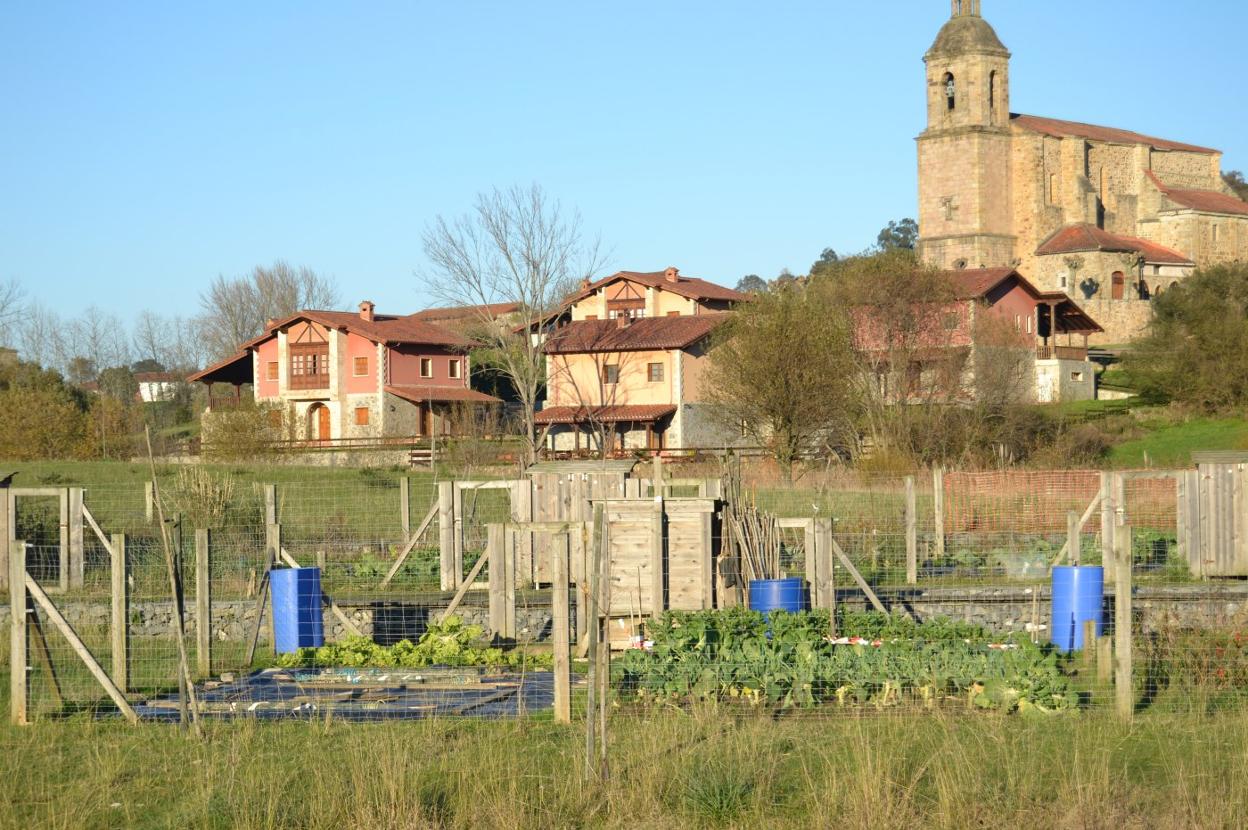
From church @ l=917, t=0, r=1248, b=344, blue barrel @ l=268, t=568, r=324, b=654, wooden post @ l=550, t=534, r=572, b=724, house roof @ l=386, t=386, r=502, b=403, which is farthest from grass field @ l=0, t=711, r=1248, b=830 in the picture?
church @ l=917, t=0, r=1248, b=344

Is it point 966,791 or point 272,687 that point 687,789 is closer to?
point 966,791

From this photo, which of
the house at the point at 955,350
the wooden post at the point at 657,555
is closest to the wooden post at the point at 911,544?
the wooden post at the point at 657,555

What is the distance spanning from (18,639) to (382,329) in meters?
53.4

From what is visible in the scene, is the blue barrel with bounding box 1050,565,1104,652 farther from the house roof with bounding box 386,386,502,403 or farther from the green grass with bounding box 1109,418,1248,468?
the house roof with bounding box 386,386,502,403

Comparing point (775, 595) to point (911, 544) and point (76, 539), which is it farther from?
point (76, 539)

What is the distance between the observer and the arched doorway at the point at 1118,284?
266ft

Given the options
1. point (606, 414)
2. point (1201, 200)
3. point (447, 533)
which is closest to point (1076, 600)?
point (447, 533)

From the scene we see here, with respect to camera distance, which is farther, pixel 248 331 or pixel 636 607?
pixel 248 331

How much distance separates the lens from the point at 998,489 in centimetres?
2484

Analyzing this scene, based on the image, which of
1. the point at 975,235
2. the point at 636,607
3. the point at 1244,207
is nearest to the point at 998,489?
the point at 636,607

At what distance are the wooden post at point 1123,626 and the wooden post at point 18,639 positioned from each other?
25.3ft

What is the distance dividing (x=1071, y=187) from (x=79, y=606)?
78.3m

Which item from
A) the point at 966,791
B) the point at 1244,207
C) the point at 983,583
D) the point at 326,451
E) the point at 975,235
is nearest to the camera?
the point at 966,791

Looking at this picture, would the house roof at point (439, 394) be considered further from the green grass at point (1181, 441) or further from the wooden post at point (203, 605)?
the wooden post at point (203, 605)
